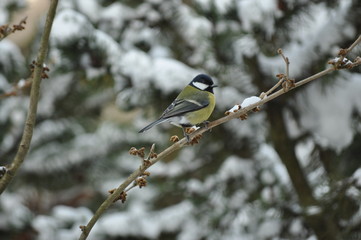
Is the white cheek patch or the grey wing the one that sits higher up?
the white cheek patch

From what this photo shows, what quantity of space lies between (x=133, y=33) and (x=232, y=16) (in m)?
0.74

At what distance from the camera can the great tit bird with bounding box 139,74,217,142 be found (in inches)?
63.2

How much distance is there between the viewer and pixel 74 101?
3.30m

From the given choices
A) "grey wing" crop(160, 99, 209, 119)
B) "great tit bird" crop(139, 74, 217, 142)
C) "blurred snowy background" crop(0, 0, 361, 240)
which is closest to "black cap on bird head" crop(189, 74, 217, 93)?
"great tit bird" crop(139, 74, 217, 142)

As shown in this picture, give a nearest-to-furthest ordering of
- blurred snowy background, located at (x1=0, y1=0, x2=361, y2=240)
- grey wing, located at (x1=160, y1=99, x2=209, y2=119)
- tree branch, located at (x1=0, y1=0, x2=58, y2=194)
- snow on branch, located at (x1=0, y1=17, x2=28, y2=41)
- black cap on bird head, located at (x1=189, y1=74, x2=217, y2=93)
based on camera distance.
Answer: tree branch, located at (x1=0, y1=0, x2=58, y2=194)
snow on branch, located at (x1=0, y1=17, x2=28, y2=41)
grey wing, located at (x1=160, y1=99, x2=209, y2=119)
black cap on bird head, located at (x1=189, y1=74, x2=217, y2=93)
blurred snowy background, located at (x1=0, y1=0, x2=361, y2=240)

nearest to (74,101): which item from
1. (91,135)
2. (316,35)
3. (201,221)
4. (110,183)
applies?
(91,135)

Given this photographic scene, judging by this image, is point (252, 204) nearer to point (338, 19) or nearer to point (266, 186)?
point (266, 186)

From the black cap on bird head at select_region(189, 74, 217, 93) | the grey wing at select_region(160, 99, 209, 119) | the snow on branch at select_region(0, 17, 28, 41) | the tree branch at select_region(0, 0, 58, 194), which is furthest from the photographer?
the black cap on bird head at select_region(189, 74, 217, 93)

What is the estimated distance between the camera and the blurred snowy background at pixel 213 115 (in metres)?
1.94

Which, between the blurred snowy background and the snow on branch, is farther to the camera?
the blurred snowy background

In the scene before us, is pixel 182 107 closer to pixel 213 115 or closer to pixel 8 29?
pixel 213 115

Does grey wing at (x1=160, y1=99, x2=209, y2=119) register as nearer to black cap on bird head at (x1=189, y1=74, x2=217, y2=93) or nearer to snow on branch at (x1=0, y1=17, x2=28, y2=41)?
black cap on bird head at (x1=189, y1=74, x2=217, y2=93)

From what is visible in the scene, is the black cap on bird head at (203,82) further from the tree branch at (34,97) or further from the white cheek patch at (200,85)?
the tree branch at (34,97)

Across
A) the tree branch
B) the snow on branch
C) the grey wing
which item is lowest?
the tree branch
